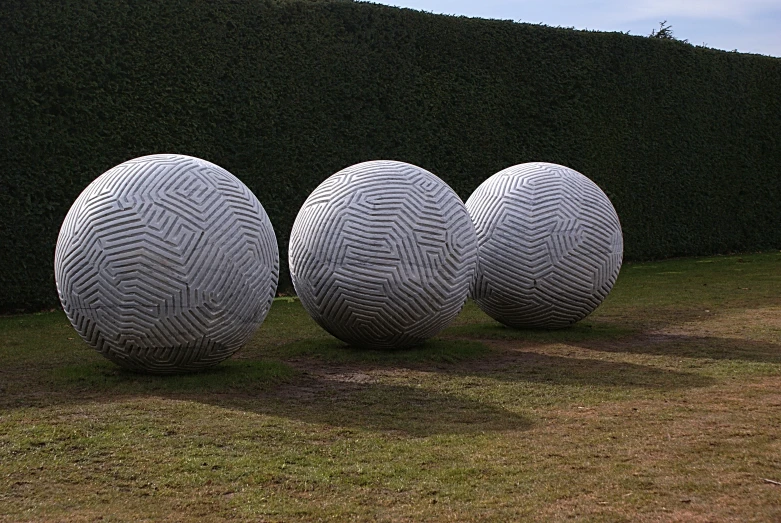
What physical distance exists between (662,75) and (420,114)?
7.24 meters

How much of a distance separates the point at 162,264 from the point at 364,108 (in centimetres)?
970

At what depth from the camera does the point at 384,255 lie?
8562 mm

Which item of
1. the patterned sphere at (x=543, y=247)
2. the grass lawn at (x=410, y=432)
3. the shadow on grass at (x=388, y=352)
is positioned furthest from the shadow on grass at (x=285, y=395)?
the patterned sphere at (x=543, y=247)

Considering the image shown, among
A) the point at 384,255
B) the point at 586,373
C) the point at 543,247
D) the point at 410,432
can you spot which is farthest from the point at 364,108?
the point at 410,432

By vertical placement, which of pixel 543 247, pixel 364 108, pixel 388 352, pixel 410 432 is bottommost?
pixel 388 352

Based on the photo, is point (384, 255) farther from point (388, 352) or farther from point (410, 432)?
point (410, 432)

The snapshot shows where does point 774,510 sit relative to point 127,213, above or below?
below

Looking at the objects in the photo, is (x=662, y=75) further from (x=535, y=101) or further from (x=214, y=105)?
(x=214, y=105)

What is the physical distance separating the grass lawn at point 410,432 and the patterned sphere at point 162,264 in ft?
1.20

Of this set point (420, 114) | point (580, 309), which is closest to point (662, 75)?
point (420, 114)

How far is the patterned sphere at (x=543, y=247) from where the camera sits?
32.8 ft

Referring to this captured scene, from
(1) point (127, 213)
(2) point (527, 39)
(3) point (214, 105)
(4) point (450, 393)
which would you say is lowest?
(4) point (450, 393)

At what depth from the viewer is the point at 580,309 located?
1040 cm

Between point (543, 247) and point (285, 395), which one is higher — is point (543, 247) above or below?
above
